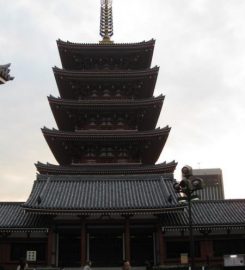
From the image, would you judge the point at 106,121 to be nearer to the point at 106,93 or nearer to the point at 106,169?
the point at 106,93

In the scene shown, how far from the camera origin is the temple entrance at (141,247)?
92.6ft

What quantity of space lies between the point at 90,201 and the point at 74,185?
10.8 ft

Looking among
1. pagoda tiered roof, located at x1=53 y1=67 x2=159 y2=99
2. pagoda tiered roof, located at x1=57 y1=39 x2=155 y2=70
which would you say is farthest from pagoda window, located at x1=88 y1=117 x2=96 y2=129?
pagoda tiered roof, located at x1=57 y1=39 x2=155 y2=70

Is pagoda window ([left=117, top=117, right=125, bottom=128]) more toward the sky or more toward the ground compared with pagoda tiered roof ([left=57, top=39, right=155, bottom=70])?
more toward the ground

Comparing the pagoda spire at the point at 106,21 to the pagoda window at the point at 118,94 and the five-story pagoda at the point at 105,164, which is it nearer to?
the five-story pagoda at the point at 105,164

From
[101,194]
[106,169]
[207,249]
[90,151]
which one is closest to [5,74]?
[101,194]

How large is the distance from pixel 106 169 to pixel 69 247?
24.4 ft

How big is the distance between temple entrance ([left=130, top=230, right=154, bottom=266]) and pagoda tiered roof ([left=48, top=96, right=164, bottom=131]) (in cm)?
1089

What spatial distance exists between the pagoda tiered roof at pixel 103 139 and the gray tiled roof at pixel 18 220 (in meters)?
6.71

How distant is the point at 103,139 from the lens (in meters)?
34.1

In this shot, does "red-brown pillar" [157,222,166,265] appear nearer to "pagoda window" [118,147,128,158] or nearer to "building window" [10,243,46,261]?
"building window" [10,243,46,261]

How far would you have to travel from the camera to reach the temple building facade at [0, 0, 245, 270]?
2695 cm

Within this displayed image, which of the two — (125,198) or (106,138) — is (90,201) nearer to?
(125,198)

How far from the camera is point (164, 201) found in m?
27.3
